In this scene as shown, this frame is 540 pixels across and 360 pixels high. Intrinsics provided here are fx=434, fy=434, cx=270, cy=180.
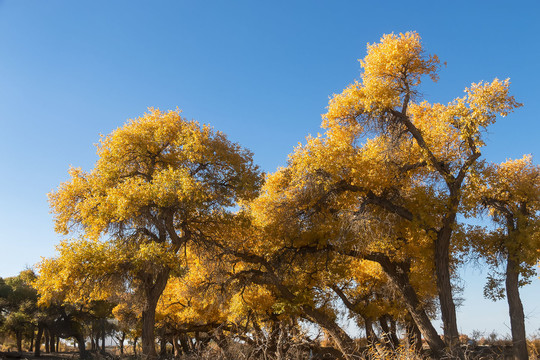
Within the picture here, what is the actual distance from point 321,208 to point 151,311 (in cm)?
834

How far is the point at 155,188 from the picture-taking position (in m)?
16.4

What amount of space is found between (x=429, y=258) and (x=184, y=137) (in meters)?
11.7

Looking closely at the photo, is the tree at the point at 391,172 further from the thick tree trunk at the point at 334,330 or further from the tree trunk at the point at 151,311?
the tree trunk at the point at 151,311

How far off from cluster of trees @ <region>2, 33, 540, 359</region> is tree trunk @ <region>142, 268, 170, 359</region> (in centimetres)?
8

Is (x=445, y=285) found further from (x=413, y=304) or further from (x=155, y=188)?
(x=155, y=188)

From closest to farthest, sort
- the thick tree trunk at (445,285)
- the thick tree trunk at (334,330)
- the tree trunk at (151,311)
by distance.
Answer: the thick tree trunk at (445,285) < the tree trunk at (151,311) < the thick tree trunk at (334,330)

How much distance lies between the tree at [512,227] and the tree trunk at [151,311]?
41.5 feet

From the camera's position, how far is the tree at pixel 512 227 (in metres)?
17.8

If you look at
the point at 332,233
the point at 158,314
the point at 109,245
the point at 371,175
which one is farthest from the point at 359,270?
the point at 109,245

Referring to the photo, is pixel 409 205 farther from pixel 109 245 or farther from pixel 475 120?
pixel 109 245

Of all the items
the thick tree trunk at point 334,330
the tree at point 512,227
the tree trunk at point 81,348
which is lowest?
the tree trunk at point 81,348

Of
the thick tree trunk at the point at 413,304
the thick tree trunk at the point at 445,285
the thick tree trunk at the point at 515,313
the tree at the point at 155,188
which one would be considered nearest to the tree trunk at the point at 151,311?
the tree at the point at 155,188

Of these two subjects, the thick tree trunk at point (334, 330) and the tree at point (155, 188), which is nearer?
the tree at point (155, 188)

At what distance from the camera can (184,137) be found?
19.0 metres
